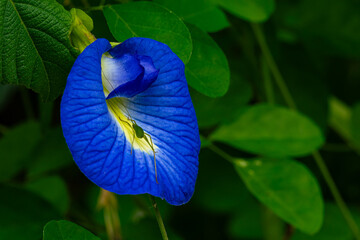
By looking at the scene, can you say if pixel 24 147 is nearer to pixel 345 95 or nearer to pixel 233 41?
pixel 233 41

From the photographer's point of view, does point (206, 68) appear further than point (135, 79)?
Yes

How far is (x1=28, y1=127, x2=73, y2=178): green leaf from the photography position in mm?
1156

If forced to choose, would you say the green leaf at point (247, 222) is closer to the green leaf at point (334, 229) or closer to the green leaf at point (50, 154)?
the green leaf at point (334, 229)

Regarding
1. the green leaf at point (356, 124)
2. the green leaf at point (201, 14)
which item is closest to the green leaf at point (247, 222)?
the green leaf at point (356, 124)

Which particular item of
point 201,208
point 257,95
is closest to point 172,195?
point 257,95

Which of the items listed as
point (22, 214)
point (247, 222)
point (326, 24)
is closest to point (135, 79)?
point (22, 214)

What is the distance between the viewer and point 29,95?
1428 millimetres

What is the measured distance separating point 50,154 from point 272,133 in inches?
19.7

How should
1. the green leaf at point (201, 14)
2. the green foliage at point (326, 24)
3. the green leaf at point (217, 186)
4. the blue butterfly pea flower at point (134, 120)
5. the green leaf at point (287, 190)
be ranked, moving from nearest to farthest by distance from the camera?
the blue butterfly pea flower at point (134, 120) → the green leaf at point (201, 14) → the green leaf at point (287, 190) → the green leaf at point (217, 186) → the green foliage at point (326, 24)

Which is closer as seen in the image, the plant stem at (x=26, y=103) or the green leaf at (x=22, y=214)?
the green leaf at (x=22, y=214)

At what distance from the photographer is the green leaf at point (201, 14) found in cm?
91

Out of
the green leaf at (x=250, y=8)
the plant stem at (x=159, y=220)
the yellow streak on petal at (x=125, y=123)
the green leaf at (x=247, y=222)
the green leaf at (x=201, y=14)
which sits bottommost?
the green leaf at (x=247, y=222)

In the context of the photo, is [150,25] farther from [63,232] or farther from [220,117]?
[220,117]

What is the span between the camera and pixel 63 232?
0.63 m
